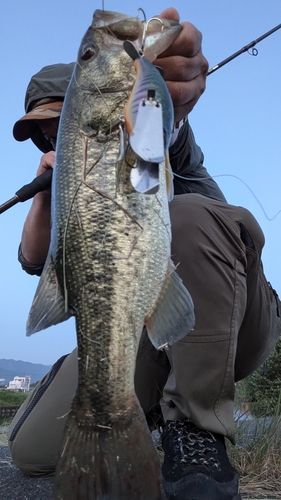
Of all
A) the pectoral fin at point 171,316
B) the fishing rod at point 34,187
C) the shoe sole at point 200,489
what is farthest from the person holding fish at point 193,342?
the pectoral fin at point 171,316

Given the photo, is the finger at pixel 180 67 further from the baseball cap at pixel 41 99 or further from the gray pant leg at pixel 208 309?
the baseball cap at pixel 41 99

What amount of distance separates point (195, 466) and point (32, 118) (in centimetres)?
239

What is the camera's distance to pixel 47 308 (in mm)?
1920

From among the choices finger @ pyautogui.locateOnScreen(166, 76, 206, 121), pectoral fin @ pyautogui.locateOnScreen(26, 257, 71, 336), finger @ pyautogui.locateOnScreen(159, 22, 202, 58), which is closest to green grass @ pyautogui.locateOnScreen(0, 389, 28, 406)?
finger @ pyautogui.locateOnScreen(166, 76, 206, 121)

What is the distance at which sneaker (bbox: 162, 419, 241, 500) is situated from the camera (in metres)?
2.04

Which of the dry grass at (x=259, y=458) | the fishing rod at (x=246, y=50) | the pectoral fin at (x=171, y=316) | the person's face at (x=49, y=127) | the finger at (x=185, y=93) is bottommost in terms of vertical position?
the dry grass at (x=259, y=458)

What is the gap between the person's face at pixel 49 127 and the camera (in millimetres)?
3425

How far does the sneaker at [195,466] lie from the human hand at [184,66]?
1.71 m

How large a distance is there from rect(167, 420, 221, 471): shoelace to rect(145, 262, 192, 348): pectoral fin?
70 cm

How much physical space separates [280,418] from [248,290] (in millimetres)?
Answer: 1150

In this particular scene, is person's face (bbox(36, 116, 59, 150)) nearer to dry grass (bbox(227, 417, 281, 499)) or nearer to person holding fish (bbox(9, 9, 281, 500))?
person holding fish (bbox(9, 9, 281, 500))

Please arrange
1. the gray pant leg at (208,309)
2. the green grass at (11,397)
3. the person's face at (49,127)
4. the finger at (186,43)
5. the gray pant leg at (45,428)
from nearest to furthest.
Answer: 1. the gray pant leg at (208,309)
2. the finger at (186,43)
3. the gray pant leg at (45,428)
4. the person's face at (49,127)
5. the green grass at (11,397)

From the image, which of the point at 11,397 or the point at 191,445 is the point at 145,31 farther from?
the point at 11,397

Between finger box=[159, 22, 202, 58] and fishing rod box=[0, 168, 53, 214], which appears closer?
finger box=[159, 22, 202, 58]
